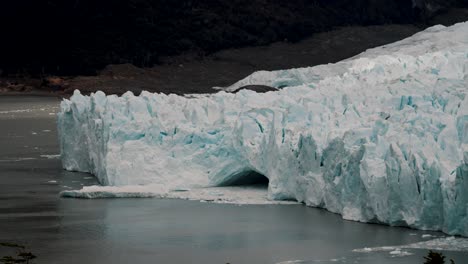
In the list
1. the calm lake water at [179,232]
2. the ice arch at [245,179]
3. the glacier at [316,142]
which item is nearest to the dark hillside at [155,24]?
the glacier at [316,142]

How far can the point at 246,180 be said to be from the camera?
1731cm

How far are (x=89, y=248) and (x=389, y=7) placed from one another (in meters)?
51.2

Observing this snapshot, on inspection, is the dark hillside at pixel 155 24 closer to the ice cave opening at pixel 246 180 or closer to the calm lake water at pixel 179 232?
the ice cave opening at pixel 246 180

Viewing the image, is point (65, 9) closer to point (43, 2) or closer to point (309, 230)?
point (43, 2)

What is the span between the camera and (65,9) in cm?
6022

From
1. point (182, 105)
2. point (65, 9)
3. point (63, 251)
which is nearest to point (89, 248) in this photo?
point (63, 251)

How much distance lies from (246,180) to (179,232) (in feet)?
10.2

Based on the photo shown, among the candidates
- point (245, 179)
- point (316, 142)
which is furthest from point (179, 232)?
point (245, 179)

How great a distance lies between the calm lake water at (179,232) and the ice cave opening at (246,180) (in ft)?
3.43

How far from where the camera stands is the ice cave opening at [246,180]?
671 inches

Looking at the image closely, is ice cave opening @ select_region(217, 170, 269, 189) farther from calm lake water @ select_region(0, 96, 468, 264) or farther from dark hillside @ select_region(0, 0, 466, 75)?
dark hillside @ select_region(0, 0, 466, 75)

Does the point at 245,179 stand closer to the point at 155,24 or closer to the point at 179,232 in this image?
the point at 179,232

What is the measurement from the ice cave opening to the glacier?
0.11 ft

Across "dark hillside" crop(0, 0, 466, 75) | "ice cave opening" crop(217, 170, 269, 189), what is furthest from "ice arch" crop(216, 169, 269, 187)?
Answer: "dark hillside" crop(0, 0, 466, 75)
